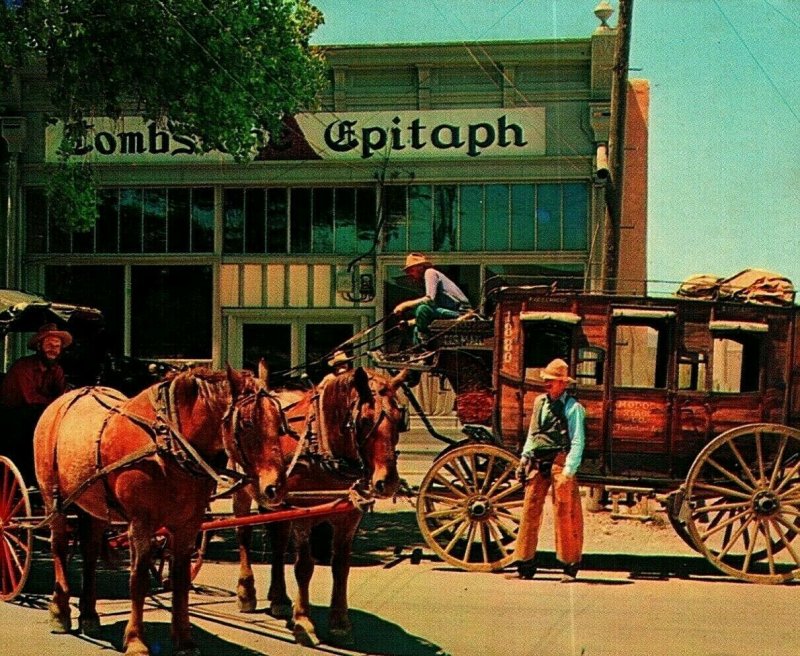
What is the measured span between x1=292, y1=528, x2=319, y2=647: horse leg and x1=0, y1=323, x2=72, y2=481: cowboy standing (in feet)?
10.2

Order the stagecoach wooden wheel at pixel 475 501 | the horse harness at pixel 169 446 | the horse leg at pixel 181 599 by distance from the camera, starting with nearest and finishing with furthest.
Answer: the horse harness at pixel 169 446 → the horse leg at pixel 181 599 → the stagecoach wooden wheel at pixel 475 501

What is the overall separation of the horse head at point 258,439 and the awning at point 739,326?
4.74m

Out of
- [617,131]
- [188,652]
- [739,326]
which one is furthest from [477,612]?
[617,131]

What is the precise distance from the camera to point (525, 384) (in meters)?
9.72

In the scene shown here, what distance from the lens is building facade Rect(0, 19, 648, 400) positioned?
60.7 feet

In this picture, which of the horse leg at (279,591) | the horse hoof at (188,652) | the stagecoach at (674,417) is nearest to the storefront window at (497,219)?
the stagecoach at (674,417)

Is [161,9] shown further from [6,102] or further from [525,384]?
[6,102]

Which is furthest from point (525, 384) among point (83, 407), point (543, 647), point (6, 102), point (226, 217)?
Result: point (6, 102)

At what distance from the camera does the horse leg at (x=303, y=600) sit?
21.9 ft

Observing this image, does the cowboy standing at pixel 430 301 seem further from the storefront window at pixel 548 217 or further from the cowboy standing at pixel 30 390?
the storefront window at pixel 548 217

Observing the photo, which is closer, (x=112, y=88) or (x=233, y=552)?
(x=233, y=552)

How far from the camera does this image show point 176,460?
20.4 feet

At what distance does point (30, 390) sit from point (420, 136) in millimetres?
11005

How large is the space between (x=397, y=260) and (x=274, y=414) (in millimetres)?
12885
